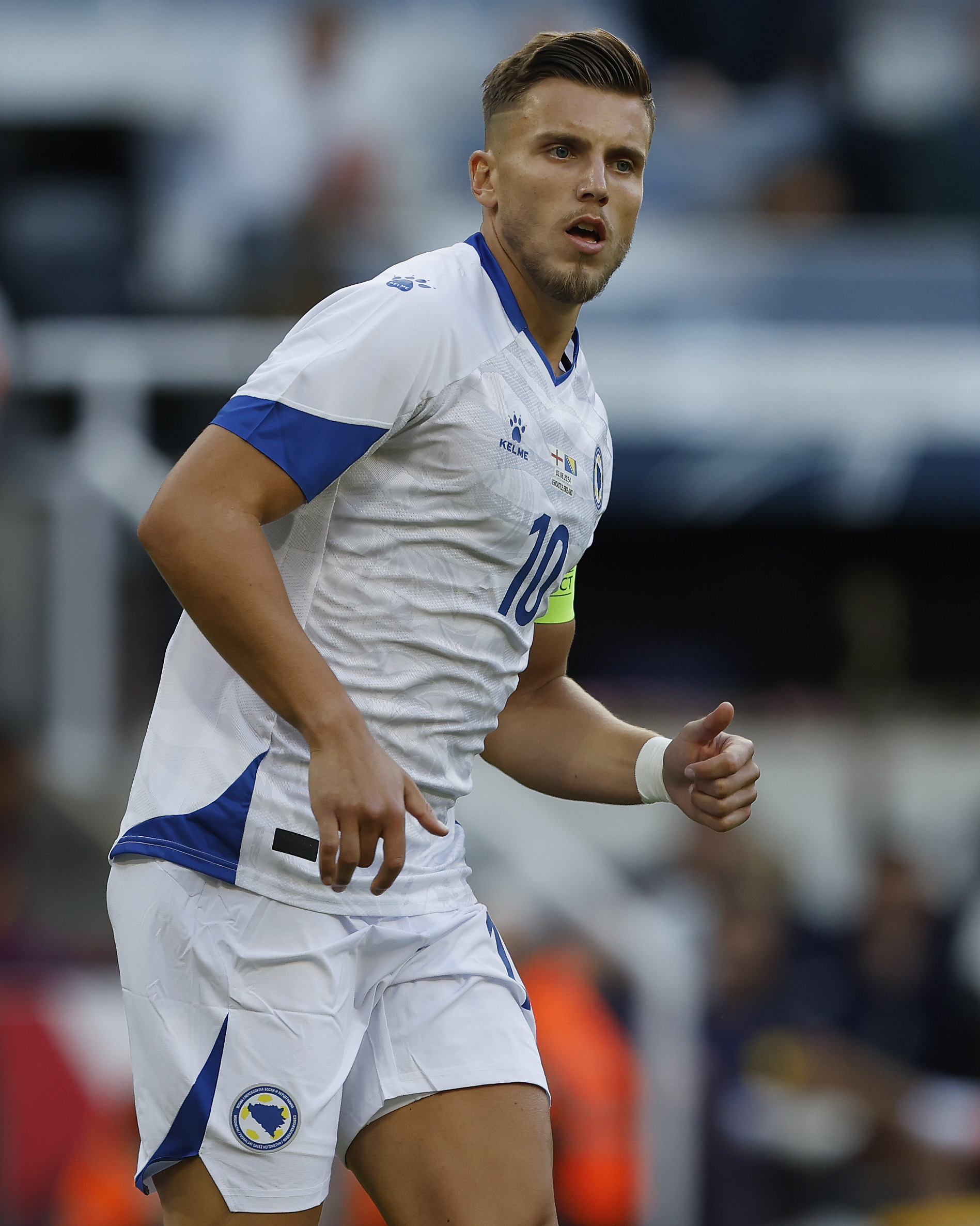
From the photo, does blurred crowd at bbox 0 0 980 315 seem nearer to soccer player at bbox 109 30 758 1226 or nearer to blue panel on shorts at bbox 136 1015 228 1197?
soccer player at bbox 109 30 758 1226

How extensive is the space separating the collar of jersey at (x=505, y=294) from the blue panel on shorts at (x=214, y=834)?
82cm

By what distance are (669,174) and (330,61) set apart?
1985 mm

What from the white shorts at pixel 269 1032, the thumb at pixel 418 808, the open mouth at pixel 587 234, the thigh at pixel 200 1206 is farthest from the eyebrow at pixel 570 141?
the thigh at pixel 200 1206

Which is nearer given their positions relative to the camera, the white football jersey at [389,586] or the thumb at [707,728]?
the white football jersey at [389,586]

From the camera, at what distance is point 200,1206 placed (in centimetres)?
276

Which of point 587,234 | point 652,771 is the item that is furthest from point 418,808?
point 587,234

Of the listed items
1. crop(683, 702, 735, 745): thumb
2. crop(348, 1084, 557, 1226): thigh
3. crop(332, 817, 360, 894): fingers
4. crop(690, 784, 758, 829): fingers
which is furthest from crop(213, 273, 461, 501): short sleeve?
crop(348, 1084, 557, 1226): thigh

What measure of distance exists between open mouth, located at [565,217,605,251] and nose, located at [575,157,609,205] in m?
0.03

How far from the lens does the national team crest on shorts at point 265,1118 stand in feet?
9.05

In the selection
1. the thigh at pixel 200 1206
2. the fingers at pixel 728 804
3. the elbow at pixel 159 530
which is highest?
the elbow at pixel 159 530

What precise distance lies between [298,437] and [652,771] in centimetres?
100

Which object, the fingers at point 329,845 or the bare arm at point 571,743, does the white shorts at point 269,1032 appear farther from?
the bare arm at point 571,743

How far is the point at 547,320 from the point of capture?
122 inches

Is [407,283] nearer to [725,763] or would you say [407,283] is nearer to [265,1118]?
[725,763]
